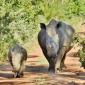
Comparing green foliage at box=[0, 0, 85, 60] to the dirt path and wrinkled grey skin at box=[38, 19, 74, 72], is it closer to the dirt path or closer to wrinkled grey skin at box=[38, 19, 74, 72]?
the dirt path

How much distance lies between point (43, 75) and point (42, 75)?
0.14 feet

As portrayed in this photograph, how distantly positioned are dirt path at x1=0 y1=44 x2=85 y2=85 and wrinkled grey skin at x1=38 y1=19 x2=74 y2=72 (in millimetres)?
427

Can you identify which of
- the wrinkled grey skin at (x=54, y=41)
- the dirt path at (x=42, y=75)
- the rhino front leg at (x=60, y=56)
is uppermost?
the wrinkled grey skin at (x=54, y=41)

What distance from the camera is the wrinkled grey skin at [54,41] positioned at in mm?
10516

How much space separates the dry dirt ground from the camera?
9.55 meters

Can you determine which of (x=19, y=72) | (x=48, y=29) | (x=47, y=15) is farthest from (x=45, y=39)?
(x=47, y=15)

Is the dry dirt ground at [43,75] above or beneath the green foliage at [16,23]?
beneath

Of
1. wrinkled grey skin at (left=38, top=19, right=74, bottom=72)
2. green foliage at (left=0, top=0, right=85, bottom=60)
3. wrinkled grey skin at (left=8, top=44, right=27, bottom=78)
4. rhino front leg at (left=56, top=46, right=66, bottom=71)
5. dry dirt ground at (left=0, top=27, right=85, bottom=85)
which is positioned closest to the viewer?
dry dirt ground at (left=0, top=27, right=85, bottom=85)

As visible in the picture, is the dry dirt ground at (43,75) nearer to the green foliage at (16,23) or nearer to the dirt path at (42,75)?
the dirt path at (42,75)

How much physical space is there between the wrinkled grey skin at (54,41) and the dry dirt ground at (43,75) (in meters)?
0.43

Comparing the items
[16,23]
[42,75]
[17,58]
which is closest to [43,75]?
[42,75]

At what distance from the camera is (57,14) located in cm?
1950

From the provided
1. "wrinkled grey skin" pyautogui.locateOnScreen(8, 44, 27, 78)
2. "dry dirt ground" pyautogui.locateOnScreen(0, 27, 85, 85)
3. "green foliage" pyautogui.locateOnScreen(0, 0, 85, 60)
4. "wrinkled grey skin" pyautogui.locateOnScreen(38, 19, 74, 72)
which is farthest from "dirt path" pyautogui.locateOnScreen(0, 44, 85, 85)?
"green foliage" pyautogui.locateOnScreen(0, 0, 85, 60)

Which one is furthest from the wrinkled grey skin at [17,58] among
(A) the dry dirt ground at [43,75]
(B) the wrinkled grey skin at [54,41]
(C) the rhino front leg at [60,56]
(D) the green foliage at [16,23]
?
(D) the green foliage at [16,23]
